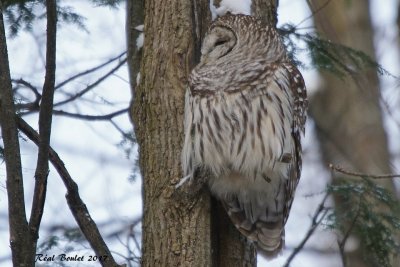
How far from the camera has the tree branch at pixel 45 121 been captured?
340cm

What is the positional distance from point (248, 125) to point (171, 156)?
41cm

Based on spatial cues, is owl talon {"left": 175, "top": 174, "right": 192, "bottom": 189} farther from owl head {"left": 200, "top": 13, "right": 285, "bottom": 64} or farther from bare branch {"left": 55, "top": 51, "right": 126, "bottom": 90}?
bare branch {"left": 55, "top": 51, "right": 126, "bottom": 90}

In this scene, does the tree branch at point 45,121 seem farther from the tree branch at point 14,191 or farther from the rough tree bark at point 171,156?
the rough tree bark at point 171,156

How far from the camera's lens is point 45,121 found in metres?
3.39

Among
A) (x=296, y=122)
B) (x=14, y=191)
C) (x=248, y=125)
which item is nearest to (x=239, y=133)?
(x=248, y=125)

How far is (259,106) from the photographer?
416 centimetres

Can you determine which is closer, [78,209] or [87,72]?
[78,209]

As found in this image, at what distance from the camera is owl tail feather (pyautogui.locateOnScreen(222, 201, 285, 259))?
168 inches

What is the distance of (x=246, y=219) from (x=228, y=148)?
1.24 ft

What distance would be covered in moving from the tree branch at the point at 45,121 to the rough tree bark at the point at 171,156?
2.70 feet

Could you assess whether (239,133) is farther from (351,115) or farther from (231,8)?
(351,115)

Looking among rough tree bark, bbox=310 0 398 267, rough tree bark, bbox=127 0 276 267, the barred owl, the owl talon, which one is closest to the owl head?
the barred owl

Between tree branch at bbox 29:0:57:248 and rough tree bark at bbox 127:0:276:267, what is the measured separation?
823mm

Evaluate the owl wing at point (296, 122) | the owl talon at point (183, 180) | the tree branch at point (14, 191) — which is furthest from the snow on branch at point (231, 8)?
the tree branch at point (14, 191)
